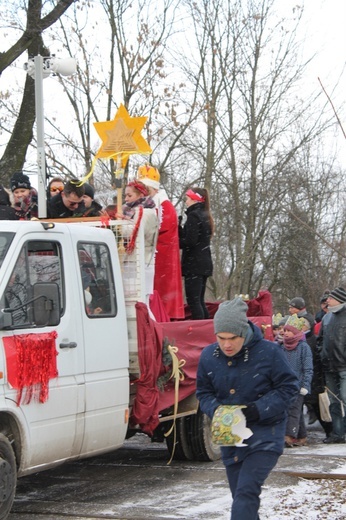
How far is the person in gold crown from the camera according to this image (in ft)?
30.1

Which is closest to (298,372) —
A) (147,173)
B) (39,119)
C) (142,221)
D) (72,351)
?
(147,173)

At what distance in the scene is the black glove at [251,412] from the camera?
5207mm

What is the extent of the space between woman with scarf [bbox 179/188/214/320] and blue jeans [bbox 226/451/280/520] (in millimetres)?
4350

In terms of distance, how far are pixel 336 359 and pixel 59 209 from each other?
166 inches

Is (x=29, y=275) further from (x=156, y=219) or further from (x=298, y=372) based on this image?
(x=298, y=372)

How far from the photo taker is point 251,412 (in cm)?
521

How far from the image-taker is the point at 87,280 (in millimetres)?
7648

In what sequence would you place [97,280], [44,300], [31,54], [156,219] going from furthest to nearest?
[31,54] < [156,219] < [97,280] < [44,300]

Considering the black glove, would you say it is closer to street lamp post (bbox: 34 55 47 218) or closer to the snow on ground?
the snow on ground

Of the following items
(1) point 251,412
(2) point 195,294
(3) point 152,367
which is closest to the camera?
(1) point 251,412

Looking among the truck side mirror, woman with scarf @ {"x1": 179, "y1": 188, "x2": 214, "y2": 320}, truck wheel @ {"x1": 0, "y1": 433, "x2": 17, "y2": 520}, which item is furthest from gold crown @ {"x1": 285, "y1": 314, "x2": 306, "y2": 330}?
truck wheel @ {"x1": 0, "y1": 433, "x2": 17, "y2": 520}

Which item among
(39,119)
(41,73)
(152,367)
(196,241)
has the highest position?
(41,73)

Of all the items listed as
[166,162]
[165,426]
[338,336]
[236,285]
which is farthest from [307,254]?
[165,426]

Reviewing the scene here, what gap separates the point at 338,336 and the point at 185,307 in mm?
2253
